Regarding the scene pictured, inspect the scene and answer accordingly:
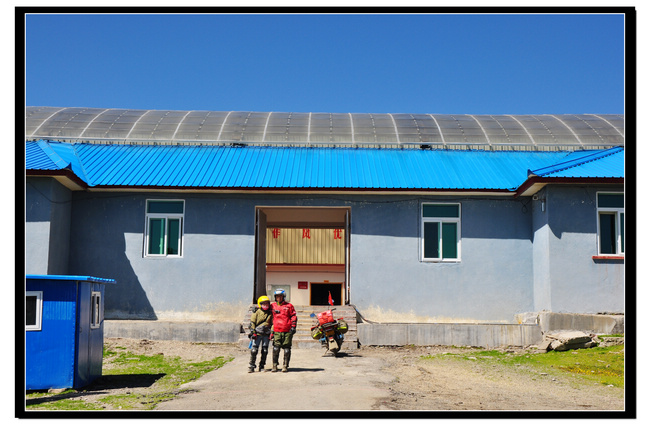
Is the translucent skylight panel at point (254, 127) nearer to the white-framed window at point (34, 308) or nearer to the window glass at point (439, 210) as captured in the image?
the window glass at point (439, 210)

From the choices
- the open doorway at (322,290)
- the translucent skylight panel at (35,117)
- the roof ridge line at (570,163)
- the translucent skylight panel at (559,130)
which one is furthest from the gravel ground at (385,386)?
the open doorway at (322,290)

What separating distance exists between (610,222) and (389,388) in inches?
359

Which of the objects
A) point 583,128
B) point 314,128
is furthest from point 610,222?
point 314,128

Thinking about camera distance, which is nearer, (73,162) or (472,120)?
(73,162)

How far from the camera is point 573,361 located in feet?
42.3

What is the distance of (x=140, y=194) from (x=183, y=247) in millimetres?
1800

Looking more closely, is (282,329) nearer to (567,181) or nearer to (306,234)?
(567,181)

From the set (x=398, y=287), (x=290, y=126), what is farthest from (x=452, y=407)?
(x=290, y=126)

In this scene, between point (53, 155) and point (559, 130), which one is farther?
point (559, 130)

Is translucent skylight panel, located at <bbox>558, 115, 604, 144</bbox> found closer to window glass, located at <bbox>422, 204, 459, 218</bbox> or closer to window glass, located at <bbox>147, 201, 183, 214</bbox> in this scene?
window glass, located at <bbox>422, 204, 459, 218</bbox>

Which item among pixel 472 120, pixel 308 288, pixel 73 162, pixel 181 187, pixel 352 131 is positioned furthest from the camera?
pixel 308 288

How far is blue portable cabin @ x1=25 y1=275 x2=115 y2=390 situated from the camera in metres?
9.62

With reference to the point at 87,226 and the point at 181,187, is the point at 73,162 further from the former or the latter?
the point at 181,187

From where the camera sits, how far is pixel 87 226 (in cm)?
1716
